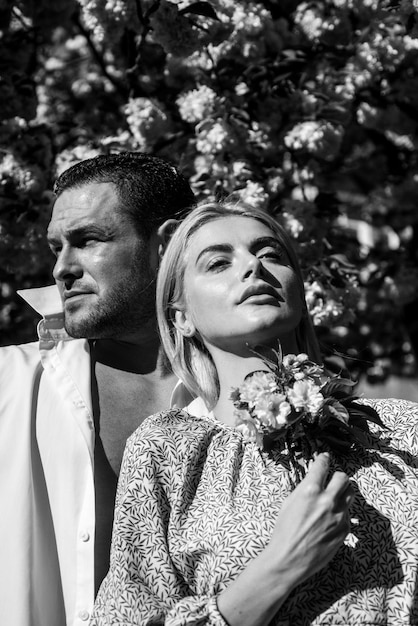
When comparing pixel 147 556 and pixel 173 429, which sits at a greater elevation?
pixel 173 429

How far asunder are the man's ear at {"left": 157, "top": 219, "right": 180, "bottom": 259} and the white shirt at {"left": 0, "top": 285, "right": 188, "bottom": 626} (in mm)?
448

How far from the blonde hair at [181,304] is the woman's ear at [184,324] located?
0.06 feet

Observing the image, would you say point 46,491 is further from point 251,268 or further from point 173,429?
point 251,268

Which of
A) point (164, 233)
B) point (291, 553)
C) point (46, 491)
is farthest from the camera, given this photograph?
point (164, 233)

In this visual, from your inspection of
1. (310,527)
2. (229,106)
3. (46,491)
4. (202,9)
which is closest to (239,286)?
(310,527)

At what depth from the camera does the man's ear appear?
310 centimetres

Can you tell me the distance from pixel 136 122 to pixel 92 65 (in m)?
1.73

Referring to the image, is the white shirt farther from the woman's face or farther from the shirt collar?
the woman's face

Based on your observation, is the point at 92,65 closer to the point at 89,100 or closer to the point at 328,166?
the point at 89,100

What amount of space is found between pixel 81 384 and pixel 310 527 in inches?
47.6

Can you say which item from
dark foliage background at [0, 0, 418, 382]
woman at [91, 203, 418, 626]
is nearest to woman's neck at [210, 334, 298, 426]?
woman at [91, 203, 418, 626]

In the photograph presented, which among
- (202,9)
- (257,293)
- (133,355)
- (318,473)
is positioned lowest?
(133,355)

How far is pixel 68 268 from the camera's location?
2.96m

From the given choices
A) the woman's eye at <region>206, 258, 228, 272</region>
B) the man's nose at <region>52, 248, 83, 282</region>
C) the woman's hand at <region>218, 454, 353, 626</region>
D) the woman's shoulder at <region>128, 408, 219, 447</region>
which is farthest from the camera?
the man's nose at <region>52, 248, 83, 282</region>
